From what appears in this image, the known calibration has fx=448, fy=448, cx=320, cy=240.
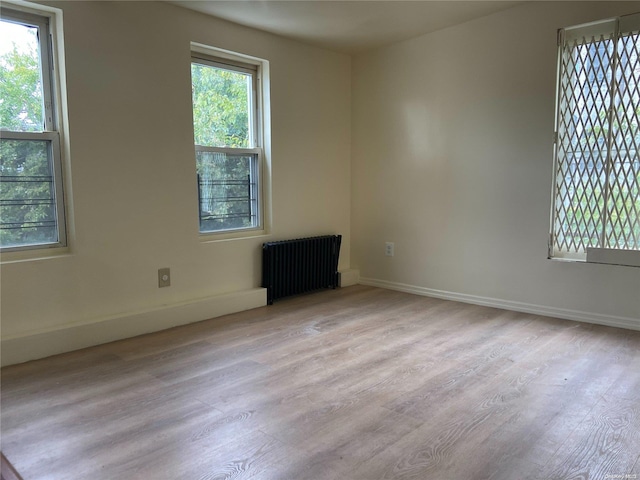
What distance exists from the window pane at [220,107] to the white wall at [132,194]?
16cm

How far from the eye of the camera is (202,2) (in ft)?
9.67

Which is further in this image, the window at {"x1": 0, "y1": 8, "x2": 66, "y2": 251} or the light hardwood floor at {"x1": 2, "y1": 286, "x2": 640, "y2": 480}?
the window at {"x1": 0, "y1": 8, "x2": 66, "y2": 251}

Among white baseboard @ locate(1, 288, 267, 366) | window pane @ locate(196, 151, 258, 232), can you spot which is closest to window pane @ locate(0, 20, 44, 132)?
window pane @ locate(196, 151, 258, 232)

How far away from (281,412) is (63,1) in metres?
2.50

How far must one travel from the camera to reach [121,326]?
2.81m

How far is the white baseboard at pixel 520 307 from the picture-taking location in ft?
9.68

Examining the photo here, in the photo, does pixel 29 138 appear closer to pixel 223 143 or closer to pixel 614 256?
pixel 223 143

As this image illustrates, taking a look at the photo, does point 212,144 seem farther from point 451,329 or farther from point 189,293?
point 451,329

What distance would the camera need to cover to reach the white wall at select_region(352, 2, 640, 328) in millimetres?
3094

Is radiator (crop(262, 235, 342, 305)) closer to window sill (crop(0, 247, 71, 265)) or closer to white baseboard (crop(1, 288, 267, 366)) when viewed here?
white baseboard (crop(1, 288, 267, 366))

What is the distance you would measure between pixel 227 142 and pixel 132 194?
0.90m

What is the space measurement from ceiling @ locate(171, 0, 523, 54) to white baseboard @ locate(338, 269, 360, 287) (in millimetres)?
2064

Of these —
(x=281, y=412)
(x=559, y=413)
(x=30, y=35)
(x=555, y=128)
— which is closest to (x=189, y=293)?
(x=281, y=412)

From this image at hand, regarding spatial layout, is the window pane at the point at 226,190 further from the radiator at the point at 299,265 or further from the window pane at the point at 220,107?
the radiator at the point at 299,265
